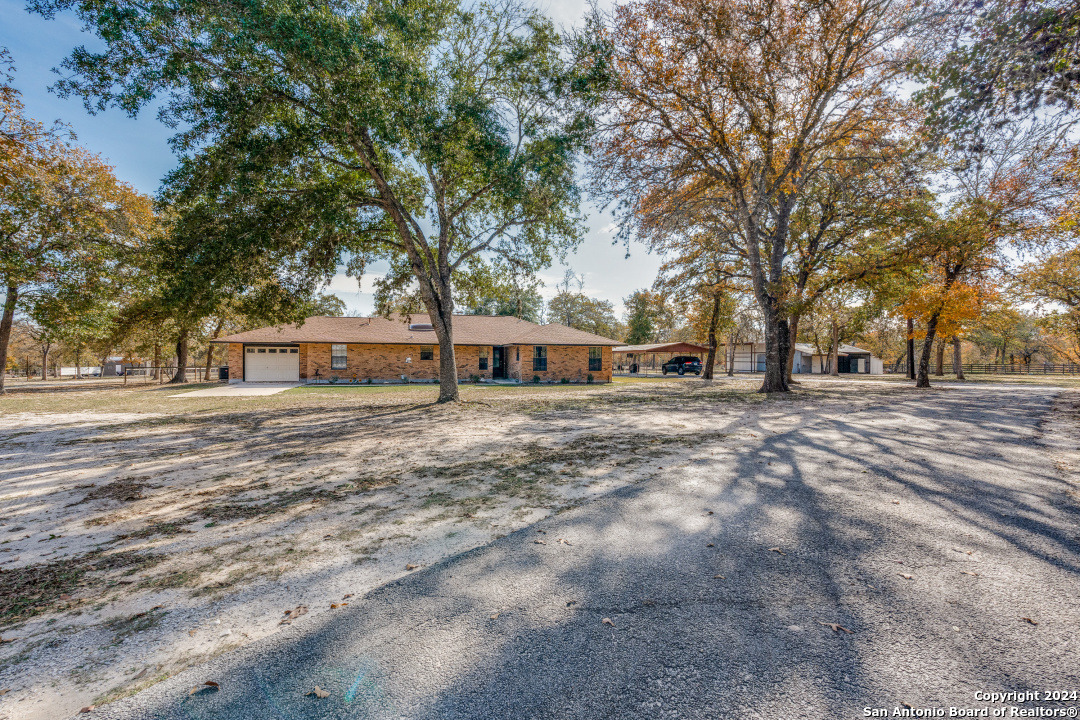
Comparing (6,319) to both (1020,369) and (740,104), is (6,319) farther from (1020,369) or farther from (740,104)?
(1020,369)

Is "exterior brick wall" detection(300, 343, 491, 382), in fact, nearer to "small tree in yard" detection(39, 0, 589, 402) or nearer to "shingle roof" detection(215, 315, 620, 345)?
"shingle roof" detection(215, 315, 620, 345)

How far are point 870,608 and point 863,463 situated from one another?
4288 mm

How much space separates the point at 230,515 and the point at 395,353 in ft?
75.8

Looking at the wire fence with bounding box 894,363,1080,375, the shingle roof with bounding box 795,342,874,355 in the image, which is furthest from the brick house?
the wire fence with bounding box 894,363,1080,375

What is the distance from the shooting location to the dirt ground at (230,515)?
2.35 meters

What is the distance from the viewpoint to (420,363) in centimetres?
2694

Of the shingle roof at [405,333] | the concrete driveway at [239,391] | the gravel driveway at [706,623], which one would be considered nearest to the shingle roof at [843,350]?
the shingle roof at [405,333]

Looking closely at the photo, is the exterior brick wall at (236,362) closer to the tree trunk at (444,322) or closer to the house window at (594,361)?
the tree trunk at (444,322)

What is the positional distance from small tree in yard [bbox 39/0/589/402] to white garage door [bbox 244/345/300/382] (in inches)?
598

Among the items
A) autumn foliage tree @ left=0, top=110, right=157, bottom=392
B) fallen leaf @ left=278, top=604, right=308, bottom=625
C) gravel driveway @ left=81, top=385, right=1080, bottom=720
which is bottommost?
fallen leaf @ left=278, top=604, right=308, bottom=625

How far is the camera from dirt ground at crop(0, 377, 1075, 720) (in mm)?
2352

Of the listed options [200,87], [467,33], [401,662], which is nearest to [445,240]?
[467,33]

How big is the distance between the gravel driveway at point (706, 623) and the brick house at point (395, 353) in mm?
22910

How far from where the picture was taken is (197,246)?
1009cm
